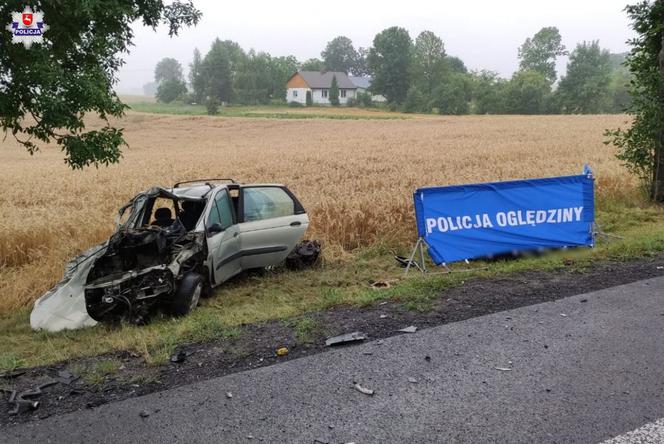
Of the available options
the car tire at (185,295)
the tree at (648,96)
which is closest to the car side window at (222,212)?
the car tire at (185,295)

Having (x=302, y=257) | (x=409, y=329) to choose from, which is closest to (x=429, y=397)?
(x=409, y=329)

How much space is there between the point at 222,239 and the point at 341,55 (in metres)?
166

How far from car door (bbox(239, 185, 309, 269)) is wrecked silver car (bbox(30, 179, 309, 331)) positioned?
1 centimetres

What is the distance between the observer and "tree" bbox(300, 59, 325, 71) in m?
146

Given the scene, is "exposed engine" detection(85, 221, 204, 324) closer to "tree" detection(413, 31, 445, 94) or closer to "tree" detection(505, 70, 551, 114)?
"tree" detection(505, 70, 551, 114)

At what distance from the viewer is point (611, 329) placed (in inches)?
203

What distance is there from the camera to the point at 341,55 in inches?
6511

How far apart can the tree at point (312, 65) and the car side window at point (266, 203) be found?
14235cm

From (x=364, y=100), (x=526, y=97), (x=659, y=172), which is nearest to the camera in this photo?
(x=659, y=172)

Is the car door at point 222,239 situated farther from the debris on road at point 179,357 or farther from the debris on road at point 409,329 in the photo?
the debris on road at point 409,329

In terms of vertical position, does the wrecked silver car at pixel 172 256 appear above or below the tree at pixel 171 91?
below

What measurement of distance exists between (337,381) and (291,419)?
0.62 m

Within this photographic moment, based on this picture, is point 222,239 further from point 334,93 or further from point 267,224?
point 334,93

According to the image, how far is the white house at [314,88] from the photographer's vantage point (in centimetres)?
10775
